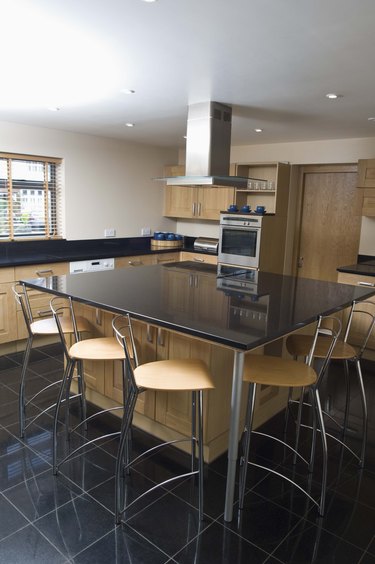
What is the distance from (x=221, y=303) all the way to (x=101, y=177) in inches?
133

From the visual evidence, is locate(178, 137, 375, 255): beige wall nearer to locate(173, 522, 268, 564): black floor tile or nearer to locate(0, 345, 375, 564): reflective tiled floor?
locate(0, 345, 375, 564): reflective tiled floor

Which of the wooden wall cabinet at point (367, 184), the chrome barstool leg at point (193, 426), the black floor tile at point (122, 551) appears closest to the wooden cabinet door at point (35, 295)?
the chrome barstool leg at point (193, 426)

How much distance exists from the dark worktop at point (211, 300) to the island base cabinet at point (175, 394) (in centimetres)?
21

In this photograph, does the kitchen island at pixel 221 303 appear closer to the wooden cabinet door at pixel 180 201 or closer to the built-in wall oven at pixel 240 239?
the built-in wall oven at pixel 240 239

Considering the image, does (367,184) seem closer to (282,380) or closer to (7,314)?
(282,380)

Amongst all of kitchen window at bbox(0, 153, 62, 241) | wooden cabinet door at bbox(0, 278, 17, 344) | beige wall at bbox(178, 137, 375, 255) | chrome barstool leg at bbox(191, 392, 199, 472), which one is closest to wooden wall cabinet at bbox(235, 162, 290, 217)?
beige wall at bbox(178, 137, 375, 255)

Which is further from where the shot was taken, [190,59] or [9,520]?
[190,59]

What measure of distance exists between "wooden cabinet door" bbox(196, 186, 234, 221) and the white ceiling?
4.94 feet

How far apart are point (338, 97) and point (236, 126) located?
129 centimetres

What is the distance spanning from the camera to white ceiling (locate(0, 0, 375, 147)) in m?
A: 1.75

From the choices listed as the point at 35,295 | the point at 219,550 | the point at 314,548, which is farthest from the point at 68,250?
the point at 314,548

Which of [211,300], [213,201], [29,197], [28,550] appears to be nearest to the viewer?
[28,550]

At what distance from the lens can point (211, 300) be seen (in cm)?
242

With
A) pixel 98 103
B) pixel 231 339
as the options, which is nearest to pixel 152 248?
pixel 98 103
